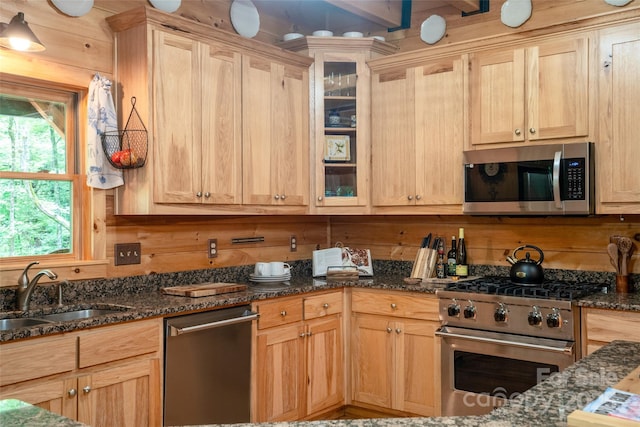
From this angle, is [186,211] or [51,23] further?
[186,211]

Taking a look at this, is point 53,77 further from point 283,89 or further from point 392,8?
point 392,8

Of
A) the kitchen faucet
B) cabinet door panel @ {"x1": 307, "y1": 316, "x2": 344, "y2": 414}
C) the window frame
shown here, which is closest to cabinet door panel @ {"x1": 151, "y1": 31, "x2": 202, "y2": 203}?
the window frame

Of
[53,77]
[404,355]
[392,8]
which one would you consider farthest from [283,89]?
[404,355]

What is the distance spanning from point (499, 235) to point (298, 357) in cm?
150

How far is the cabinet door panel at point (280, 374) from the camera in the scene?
128 inches

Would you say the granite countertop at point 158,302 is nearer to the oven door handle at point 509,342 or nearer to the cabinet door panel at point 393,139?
the oven door handle at point 509,342

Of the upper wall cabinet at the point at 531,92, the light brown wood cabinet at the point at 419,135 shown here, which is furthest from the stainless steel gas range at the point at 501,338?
the upper wall cabinet at the point at 531,92

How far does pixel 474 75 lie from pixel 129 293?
7.74 ft

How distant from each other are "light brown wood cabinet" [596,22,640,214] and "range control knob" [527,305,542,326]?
0.67 m

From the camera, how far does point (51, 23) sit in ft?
9.73

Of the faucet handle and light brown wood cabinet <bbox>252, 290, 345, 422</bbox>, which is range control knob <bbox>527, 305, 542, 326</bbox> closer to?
light brown wood cabinet <bbox>252, 290, 345, 422</bbox>

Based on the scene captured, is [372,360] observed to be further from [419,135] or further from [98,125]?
[98,125]

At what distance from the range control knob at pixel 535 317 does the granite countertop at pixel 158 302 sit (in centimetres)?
57

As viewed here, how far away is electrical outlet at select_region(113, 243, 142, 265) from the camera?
324 cm
